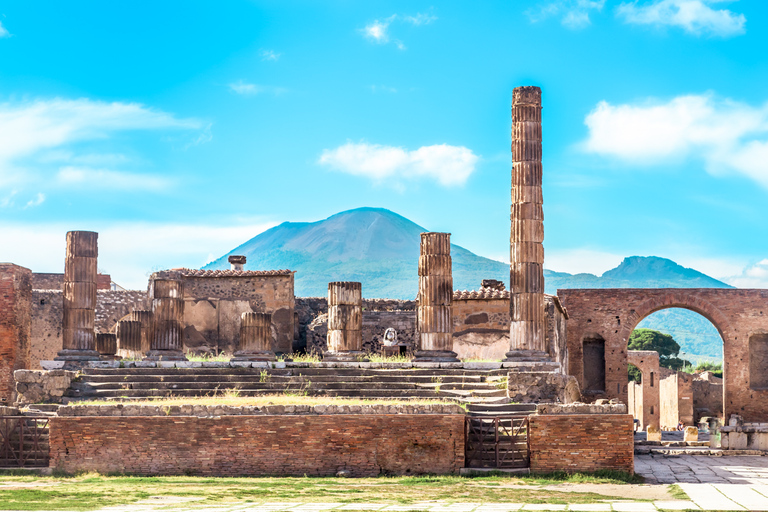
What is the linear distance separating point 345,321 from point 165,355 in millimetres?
4161

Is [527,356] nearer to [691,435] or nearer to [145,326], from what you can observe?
[691,435]

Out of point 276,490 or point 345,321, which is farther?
point 345,321

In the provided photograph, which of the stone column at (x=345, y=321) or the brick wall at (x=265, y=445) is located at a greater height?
the stone column at (x=345, y=321)

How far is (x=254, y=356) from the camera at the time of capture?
20.6 meters

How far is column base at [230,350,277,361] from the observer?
20369 millimetres

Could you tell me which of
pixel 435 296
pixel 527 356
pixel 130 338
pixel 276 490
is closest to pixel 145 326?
pixel 130 338

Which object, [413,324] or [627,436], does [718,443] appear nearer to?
[627,436]

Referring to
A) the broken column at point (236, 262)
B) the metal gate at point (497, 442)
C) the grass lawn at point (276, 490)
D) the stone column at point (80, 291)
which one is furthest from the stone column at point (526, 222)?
the broken column at point (236, 262)

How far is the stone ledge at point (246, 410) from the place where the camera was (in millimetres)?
14547

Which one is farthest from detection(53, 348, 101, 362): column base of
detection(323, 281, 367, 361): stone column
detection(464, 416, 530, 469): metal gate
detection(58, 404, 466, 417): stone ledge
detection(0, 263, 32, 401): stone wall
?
detection(464, 416, 530, 469): metal gate

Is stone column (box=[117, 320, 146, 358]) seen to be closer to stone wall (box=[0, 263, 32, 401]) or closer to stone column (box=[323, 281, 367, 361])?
stone wall (box=[0, 263, 32, 401])

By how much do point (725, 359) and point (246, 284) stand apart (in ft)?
57.1

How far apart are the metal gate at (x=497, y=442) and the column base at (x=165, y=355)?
27.7ft

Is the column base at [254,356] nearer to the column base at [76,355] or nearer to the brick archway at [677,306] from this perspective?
the column base at [76,355]
